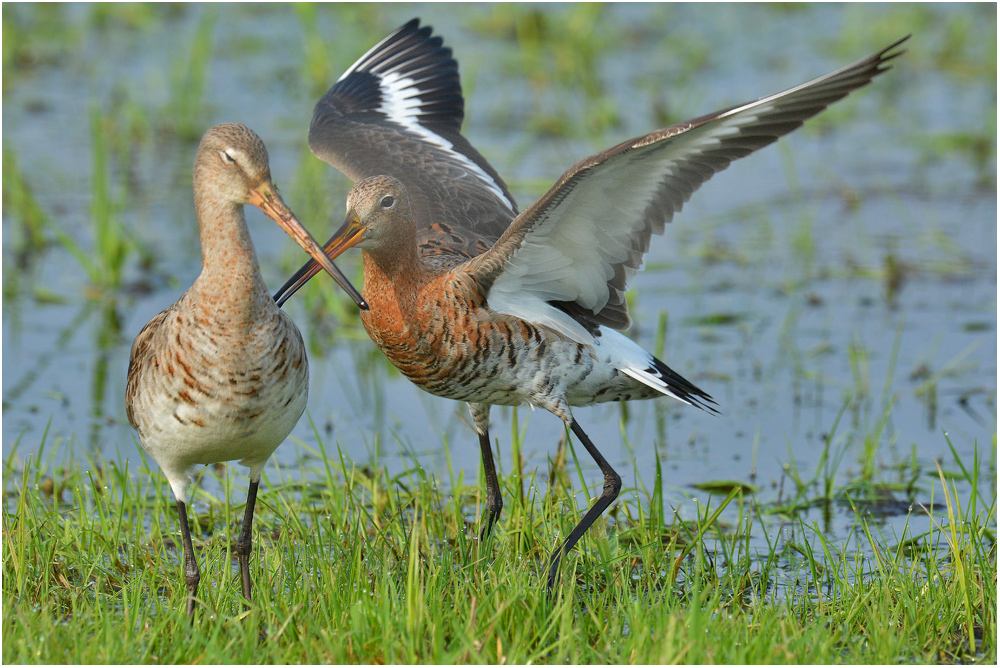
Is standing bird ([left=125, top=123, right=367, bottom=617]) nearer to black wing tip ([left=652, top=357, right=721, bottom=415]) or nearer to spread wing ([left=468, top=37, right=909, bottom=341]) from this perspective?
spread wing ([left=468, top=37, right=909, bottom=341])

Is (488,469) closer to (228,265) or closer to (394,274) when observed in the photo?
(394,274)

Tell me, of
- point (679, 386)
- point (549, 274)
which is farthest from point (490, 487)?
point (549, 274)

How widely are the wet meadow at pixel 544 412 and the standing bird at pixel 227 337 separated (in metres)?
0.52

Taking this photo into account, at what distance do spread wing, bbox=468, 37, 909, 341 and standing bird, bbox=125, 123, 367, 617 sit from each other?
762 mm

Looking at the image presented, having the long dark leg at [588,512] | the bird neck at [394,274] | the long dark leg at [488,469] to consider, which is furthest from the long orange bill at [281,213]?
the long dark leg at [488,469]

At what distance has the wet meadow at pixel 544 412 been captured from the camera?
4.06 metres

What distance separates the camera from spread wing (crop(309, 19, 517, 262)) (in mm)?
5496

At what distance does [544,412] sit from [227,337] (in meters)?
3.11

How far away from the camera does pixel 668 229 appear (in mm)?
8820

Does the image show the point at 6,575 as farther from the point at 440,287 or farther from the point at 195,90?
the point at 195,90

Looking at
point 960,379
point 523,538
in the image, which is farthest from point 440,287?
point 960,379

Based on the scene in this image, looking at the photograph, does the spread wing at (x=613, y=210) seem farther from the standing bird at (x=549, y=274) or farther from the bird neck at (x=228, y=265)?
the bird neck at (x=228, y=265)

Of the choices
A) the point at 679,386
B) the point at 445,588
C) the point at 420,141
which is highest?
the point at 420,141

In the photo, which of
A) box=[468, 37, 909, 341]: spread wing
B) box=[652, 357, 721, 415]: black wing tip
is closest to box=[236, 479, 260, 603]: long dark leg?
box=[468, 37, 909, 341]: spread wing
